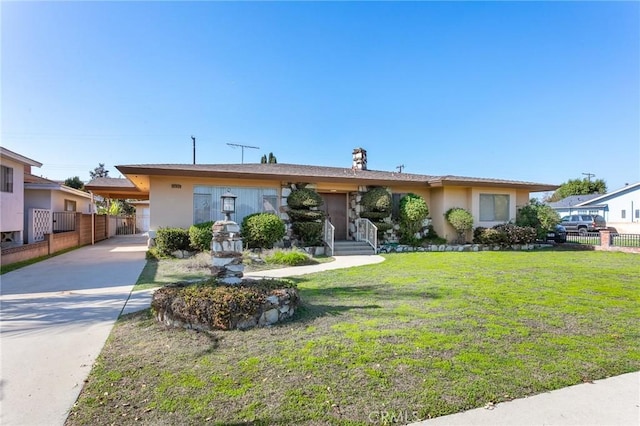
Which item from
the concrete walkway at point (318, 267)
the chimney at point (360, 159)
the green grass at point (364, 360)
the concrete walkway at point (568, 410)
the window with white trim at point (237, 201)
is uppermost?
the chimney at point (360, 159)

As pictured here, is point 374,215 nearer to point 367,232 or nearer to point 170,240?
point 367,232

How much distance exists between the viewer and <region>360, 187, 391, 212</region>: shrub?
42.2 ft

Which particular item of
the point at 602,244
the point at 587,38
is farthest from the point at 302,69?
the point at 602,244

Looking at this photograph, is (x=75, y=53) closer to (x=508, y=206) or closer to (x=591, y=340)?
(x=591, y=340)

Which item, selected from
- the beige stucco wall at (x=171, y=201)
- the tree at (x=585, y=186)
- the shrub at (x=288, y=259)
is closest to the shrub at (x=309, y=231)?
the shrub at (x=288, y=259)

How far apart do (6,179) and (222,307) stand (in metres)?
11.0

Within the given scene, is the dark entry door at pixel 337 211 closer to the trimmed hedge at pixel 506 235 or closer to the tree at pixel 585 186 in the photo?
the trimmed hedge at pixel 506 235

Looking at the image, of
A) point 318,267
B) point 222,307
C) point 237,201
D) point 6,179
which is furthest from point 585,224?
point 6,179

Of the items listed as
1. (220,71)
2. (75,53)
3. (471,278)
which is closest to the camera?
(471,278)

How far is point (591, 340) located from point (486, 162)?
2238 centimetres

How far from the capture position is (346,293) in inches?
230

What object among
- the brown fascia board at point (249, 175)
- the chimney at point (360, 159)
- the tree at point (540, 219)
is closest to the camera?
the brown fascia board at point (249, 175)

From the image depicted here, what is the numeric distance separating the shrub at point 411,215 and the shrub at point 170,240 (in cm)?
848

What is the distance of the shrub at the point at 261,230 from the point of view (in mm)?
10656
